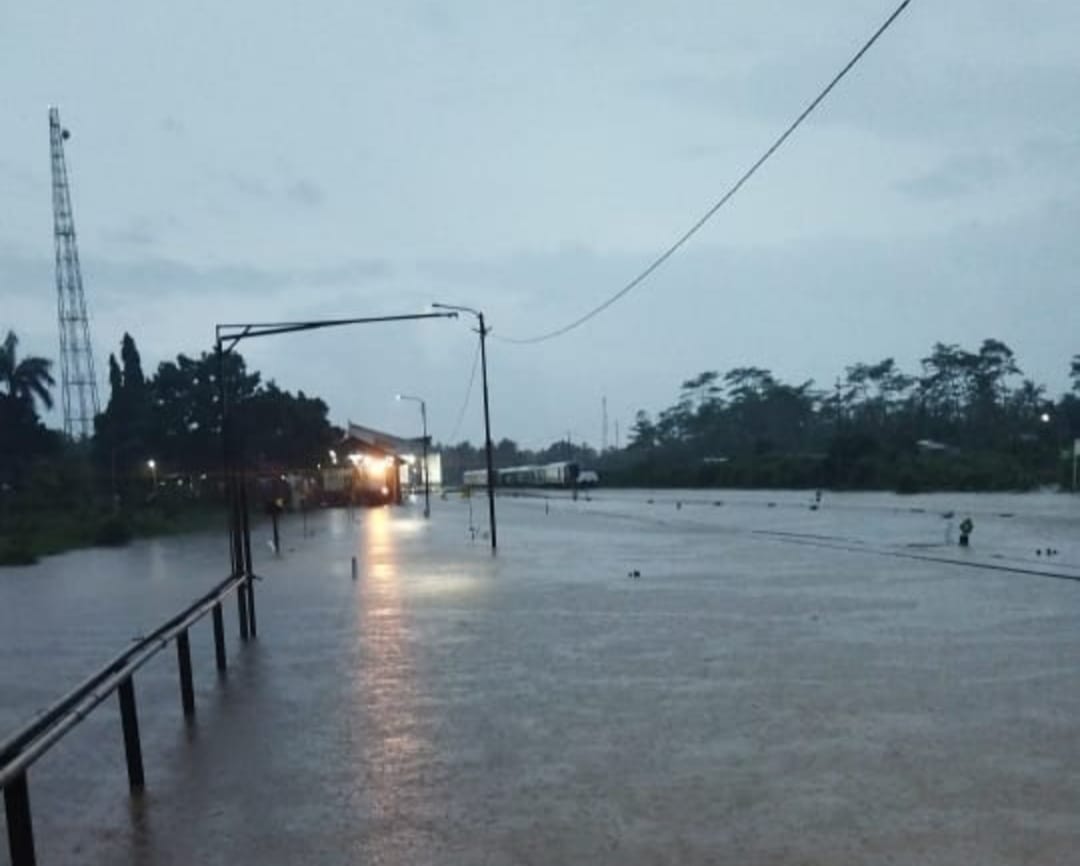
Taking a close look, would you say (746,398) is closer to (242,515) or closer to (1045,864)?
(242,515)

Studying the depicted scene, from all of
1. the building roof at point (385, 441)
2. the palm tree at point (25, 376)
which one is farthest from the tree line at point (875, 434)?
the palm tree at point (25, 376)

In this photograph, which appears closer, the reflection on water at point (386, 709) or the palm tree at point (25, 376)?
the reflection on water at point (386, 709)

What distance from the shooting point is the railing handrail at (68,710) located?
4445mm

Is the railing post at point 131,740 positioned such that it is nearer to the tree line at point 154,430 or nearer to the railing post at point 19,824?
the railing post at point 19,824

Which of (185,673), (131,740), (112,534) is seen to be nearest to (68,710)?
(131,740)

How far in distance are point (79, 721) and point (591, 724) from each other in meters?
3.58

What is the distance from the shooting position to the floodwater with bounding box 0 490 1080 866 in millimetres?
5449

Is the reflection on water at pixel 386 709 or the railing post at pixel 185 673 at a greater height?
the railing post at pixel 185 673

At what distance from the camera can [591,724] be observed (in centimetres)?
777

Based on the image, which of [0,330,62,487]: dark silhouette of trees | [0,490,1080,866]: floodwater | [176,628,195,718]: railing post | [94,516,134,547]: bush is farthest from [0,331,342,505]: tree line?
[176,628,195,718]: railing post

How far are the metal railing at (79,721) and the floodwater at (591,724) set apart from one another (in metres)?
0.31

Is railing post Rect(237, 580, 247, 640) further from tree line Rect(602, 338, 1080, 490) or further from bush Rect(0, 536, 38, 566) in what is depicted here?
tree line Rect(602, 338, 1080, 490)

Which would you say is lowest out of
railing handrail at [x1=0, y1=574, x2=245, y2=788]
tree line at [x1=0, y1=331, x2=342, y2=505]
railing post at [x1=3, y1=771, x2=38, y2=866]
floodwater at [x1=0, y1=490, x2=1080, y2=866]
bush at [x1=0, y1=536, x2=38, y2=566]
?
floodwater at [x1=0, y1=490, x2=1080, y2=866]

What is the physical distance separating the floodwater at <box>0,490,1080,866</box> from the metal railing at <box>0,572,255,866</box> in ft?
1.01
